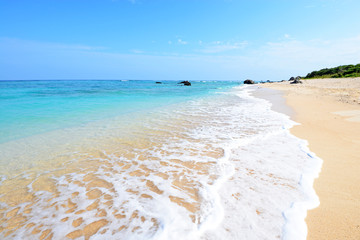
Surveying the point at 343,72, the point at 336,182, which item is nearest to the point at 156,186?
the point at 336,182

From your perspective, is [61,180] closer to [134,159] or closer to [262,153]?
[134,159]

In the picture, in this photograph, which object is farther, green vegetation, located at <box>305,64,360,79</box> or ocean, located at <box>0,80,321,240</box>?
green vegetation, located at <box>305,64,360,79</box>

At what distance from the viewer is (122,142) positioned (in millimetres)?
5707

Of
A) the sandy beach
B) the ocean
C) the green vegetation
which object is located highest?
the green vegetation

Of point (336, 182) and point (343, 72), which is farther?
point (343, 72)

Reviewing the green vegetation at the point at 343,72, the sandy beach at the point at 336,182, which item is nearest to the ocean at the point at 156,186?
the sandy beach at the point at 336,182

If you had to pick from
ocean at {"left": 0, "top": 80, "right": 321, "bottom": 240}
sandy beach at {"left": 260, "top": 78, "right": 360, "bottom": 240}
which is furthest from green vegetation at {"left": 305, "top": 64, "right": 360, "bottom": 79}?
ocean at {"left": 0, "top": 80, "right": 321, "bottom": 240}

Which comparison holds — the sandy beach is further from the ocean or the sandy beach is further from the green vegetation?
the green vegetation

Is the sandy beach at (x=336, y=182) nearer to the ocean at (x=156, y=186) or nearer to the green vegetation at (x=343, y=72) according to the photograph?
the ocean at (x=156, y=186)

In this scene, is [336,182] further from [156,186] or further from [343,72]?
[343,72]

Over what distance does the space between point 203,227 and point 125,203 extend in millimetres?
1294

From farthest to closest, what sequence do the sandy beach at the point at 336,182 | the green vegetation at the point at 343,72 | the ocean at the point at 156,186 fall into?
the green vegetation at the point at 343,72
the ocean at the point at 156,186
the sandy beach at the point at 336,182

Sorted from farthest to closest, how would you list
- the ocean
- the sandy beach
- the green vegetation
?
the green vegetation
the ocean
the sandy beach

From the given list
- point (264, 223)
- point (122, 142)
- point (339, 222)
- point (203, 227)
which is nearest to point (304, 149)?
point (339, 222)
